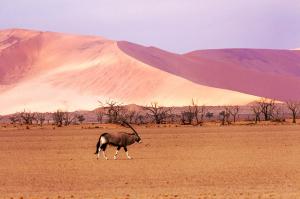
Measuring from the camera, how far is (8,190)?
1625 centimetres

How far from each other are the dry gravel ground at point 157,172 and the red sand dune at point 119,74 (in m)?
96.3

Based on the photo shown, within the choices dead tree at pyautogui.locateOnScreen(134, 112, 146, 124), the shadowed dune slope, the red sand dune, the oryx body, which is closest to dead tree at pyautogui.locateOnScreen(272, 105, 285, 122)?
dead tree at pyautogui.locateOnScreen(134, 112, 146, 124)

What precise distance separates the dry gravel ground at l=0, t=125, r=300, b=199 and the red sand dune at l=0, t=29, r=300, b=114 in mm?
96264

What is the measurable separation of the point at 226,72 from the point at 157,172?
466 ft

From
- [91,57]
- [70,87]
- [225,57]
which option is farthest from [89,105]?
[225,57]

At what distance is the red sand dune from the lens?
130m

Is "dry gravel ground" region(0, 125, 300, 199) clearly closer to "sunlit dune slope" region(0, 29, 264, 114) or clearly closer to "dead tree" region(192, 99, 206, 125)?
"dead tree" region(192, 99, 206, 125)

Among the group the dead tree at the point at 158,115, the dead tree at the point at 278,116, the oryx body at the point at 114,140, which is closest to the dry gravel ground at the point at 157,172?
the oryx body at the point at 114,140

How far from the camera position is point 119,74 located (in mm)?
139250

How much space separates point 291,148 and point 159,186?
549 inches

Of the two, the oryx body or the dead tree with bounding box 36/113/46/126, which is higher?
the dead tree with bounding box 36/113/46/126

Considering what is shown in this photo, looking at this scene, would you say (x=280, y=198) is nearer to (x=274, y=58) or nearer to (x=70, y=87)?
(x=70, y=87)

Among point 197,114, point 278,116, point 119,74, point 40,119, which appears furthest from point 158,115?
point 119,74

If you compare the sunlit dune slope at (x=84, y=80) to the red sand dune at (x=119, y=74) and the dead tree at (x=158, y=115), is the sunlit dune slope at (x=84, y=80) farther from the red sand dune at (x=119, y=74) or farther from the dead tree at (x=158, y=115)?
the dead tree at (x=158, y=115)
